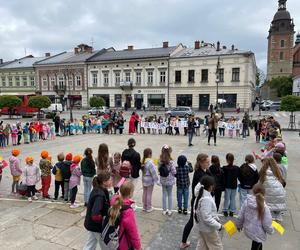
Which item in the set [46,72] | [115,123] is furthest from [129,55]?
[115,123]

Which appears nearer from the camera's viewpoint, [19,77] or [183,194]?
[183,194]

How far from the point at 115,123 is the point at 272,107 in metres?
36.8

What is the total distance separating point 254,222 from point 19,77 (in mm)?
63099

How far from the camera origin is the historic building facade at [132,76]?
46125mm

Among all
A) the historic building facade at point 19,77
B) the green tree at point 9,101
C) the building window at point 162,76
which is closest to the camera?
the green tree at point 9,101

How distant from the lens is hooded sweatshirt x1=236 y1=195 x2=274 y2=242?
383 cm

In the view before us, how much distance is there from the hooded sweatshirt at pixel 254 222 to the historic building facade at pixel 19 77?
59.3 m

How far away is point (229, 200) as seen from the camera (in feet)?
19.6

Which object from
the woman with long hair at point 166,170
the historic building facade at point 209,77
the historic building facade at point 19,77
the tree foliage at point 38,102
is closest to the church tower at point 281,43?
the historic building facade at point 209,77

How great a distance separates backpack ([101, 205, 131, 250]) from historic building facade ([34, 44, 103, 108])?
5019 centimetres

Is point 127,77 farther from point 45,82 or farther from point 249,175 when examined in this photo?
point 249,175

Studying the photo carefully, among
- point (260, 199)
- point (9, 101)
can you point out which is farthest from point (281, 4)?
point (260, 199)

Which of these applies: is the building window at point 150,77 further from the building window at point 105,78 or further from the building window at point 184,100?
the building window at point 105,78

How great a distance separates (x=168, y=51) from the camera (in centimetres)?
4603
